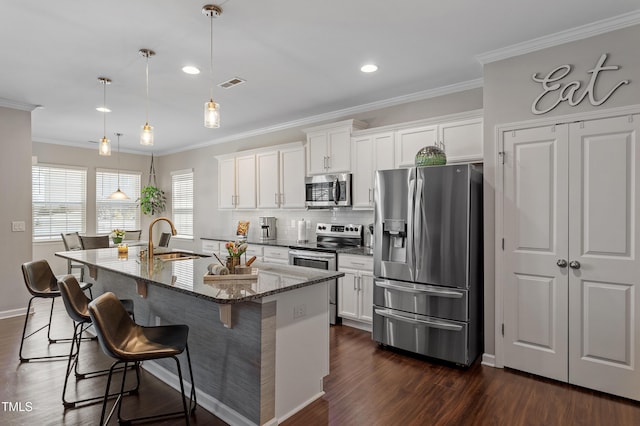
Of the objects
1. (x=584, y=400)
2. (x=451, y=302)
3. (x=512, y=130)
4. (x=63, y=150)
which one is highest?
(x=63, y=150)

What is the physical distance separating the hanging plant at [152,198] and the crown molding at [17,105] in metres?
3.13

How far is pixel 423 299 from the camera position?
11.1ft

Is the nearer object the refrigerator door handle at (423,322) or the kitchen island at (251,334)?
the kitchen island at (251,334)

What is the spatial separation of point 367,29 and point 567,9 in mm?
1383

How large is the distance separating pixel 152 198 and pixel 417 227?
6458 mm

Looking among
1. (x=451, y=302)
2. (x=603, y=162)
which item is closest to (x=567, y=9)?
(x=603, y=162)

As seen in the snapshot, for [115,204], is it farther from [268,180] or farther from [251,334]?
[251,334]

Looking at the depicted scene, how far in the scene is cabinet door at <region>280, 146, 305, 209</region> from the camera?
17.0ft

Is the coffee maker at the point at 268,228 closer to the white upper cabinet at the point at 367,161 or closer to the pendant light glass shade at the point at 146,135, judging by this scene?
the white upper cabinet at the point at 367,161

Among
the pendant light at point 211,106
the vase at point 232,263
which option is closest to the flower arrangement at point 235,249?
the vase at point 232,263

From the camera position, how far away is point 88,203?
7.27 m

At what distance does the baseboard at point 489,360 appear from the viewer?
10.7 feet

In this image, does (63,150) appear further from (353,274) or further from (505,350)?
(505,350)

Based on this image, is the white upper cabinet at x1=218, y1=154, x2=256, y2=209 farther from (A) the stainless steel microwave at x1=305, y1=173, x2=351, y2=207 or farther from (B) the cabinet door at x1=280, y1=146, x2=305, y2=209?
(A) the stainless steel microwave at x1=305, y1=173, x2=351, y2=207
